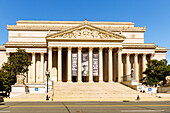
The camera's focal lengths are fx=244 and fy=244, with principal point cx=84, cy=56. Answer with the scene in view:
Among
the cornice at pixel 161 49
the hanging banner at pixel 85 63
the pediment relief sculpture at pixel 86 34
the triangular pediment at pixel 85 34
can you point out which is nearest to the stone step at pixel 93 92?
the hanging banner at pixel 85 63

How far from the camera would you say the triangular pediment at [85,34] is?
7575 cm

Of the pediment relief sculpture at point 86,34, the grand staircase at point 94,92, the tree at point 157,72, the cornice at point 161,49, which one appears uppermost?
the pediment relief sculpture at point 86,34

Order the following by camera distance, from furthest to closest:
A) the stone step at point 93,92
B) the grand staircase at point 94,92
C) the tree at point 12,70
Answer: the tree at point 12,70 < the stone step at point 93,92 < the grand staircase at point 94,92

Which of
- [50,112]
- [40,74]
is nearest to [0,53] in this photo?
[40,74]

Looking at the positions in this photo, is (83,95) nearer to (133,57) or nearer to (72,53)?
(72,53)

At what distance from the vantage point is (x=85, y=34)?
76.4 m

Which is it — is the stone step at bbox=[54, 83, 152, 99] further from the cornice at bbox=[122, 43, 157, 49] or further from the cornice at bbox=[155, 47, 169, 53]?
the cornice at bbox=[155, 47, 169, 53]

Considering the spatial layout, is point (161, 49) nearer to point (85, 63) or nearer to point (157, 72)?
point (157, 72)

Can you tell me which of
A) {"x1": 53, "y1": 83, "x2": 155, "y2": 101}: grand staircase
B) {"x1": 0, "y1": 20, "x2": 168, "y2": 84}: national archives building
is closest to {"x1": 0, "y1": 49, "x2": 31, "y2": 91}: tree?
{"x1": 0, "y1": 20, "x2": 168, "y2": 84}: national archives building

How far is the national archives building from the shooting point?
7525 cm

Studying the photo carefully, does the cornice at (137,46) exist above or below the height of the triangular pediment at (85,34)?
below

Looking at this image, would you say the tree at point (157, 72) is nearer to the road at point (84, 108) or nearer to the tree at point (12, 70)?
the tree at point (12, 70)

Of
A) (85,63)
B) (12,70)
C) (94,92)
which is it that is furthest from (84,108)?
(85,63)

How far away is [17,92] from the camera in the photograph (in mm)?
55562
